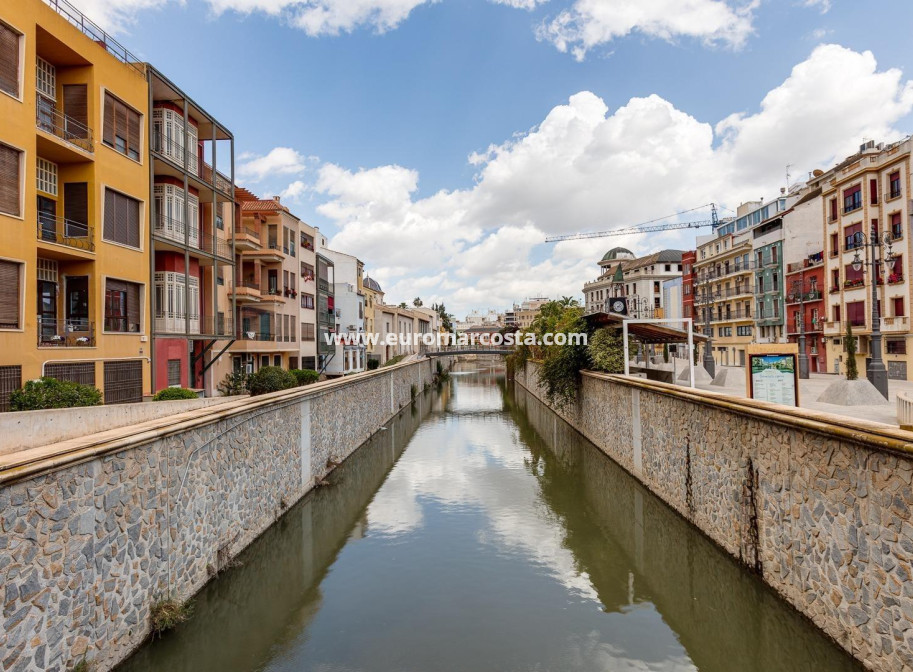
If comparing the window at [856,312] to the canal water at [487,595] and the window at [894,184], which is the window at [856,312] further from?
the canal water at [487,595]

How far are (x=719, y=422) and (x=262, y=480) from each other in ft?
34.9

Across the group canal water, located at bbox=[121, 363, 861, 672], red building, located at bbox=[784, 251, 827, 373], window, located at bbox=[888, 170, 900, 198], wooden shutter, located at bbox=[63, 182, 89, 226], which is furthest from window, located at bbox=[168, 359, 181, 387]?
red building, located at bbox=[784, 251, 827, 373]

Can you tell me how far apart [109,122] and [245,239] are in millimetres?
10780

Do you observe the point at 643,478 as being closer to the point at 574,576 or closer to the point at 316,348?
the point at 574,576

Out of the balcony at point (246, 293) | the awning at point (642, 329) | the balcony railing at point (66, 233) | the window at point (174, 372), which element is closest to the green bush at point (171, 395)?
the window at point (174, 372)

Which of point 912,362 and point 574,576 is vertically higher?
point 912,362

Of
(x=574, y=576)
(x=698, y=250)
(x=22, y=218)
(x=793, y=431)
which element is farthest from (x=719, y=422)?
(x=698, y=250)

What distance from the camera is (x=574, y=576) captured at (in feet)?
34.1

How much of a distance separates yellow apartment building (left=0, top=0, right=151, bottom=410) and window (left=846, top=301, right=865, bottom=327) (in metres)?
40.9

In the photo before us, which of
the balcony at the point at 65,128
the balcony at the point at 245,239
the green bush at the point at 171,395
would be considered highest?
the balcony at the point at 65,128

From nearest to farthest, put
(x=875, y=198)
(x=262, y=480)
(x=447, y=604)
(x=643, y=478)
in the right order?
1. (x=447, y=604)
2. (x=262, y=480)
3. (x=643, y=478)
4. (x=875, y=198)

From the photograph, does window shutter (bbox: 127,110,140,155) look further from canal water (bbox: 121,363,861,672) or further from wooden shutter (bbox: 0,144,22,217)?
canal water (bbox: 121,363,861,672)

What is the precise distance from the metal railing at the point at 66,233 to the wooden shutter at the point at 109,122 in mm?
3012

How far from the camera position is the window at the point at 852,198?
33094mm
